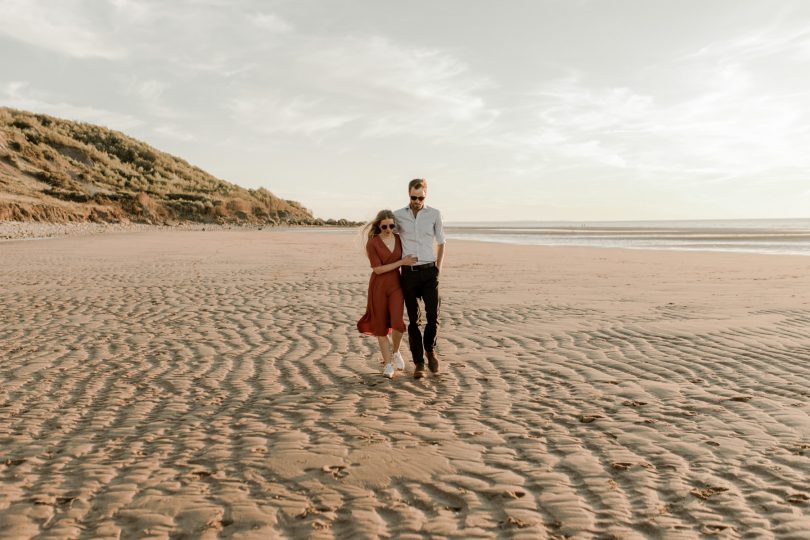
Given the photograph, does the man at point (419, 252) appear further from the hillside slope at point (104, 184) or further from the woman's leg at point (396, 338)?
the hillside slope at point (104, 184)

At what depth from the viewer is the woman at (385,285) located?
649 cm

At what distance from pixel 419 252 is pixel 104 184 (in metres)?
81.8

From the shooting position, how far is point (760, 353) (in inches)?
302

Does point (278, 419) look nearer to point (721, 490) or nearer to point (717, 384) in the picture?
point (721, 490)

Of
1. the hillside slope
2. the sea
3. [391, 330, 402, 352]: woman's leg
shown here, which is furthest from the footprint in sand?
the hillside slope

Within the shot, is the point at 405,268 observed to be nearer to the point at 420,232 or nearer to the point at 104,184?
the point at 420,232

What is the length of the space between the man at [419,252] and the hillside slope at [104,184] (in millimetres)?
47120

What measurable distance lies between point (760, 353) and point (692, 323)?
6.78ft

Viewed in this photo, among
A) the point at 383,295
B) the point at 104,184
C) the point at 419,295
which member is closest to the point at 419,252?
the point at 419,295

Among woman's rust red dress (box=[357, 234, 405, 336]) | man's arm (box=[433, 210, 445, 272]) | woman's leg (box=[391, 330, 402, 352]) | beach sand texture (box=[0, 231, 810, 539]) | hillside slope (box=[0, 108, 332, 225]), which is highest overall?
hillside slope (box=[0, 108, 332, 225])

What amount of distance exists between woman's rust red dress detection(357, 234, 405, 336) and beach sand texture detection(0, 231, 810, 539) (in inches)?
23.0

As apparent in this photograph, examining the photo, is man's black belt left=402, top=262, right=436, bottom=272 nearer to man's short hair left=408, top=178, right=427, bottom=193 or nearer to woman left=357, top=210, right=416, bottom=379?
woman left=357, top=210, right=416, bottom=379

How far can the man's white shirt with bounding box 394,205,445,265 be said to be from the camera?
645 cm

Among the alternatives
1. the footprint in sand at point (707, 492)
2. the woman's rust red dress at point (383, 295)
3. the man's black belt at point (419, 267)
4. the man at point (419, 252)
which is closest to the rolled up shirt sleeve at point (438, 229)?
the man at point (419, 252)
